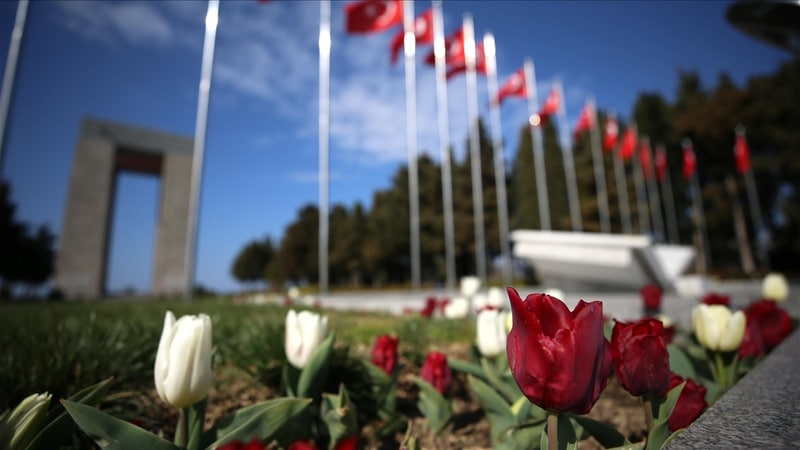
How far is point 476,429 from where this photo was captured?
1719 millimetres

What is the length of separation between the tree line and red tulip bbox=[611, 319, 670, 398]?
987 inches

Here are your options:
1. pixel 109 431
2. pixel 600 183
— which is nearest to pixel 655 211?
pixel 600 183

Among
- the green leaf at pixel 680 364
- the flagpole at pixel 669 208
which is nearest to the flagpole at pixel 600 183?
the flagpole at pixel 669 208

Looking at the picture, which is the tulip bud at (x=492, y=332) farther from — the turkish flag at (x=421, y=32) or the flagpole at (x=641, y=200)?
the flagpole at (x=641, y=200)

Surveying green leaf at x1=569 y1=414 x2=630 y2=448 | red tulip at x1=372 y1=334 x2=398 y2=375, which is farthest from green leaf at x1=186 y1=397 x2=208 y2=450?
green leaf at x1=569 y1=414 x2=630 y2=448

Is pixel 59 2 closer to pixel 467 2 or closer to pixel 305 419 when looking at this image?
pixel 467 2

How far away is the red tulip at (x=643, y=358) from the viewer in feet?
2.99

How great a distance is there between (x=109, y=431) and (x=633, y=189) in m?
32.4

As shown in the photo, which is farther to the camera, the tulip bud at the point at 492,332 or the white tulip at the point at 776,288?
the white tulip at the point at 776,288

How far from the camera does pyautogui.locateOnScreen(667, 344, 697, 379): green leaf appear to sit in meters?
1.50

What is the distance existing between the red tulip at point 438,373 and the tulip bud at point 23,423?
3.62 feet

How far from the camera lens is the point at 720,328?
1.42 meters

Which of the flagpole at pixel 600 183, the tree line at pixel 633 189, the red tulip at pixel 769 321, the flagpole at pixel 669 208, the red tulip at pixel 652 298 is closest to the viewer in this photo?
the red tulip at pixel 769 321

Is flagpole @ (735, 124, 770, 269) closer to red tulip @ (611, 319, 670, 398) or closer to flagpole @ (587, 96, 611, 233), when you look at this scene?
flagpole @ (587, 96, 611, 233)
